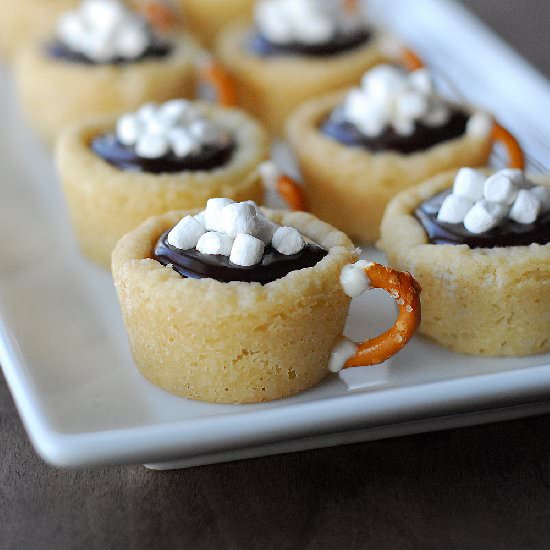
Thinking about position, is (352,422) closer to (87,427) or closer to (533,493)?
(533,493)

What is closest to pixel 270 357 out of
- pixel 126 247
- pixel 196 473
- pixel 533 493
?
pixel 196 473

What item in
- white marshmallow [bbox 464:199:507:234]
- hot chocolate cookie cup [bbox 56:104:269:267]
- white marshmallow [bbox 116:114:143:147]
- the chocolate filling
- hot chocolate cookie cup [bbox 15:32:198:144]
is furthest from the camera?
the chocolate filling

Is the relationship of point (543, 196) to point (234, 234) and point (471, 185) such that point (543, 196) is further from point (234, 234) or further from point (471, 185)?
point (234, 234)

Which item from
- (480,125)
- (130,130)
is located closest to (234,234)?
(130,130)

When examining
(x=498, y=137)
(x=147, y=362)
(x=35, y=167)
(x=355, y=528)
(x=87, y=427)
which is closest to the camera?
(x=355, y=528)

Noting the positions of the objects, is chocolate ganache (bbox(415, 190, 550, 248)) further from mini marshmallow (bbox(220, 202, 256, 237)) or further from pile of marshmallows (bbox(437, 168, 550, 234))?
mini marshmallow (bbox(220, 202, 256, 237))

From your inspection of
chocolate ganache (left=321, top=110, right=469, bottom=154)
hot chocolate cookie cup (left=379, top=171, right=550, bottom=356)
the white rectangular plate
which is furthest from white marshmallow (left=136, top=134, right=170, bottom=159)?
hot chocolate cookie cup (left=379, top=171, right=550, bottom=356)
